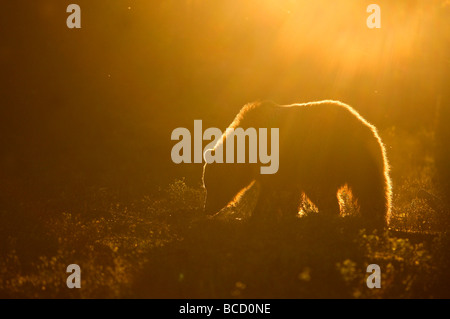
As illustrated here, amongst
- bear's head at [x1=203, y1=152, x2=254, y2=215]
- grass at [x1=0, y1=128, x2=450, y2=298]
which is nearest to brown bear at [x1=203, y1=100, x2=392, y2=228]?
bear's head at [x1=203, y1=152, x2=254, y2=215]

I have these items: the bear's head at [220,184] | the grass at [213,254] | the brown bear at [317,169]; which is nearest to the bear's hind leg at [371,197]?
the brown bear at [317,169]

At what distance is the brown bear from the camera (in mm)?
8156

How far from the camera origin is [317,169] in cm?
855

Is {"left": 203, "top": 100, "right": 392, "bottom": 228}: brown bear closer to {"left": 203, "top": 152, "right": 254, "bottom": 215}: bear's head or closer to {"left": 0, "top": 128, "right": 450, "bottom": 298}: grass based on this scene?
{"left": 203, "top": 152, "right": 254, "bottom": 215}: bear's head

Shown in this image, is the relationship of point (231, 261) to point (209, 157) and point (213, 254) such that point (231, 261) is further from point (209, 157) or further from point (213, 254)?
point (209, 157)

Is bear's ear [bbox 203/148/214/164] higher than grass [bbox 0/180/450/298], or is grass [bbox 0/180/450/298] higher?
bear's ear [bbox 203/148/214/164]

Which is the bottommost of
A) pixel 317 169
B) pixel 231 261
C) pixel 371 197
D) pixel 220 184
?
pixel 231 261

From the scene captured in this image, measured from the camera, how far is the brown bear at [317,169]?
8.16 m

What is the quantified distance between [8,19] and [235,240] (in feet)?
33.5

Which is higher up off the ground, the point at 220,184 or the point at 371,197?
the point at 220,184

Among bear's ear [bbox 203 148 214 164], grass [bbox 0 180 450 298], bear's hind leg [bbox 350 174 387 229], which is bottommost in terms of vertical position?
grass [bbox 0 180 450 298]

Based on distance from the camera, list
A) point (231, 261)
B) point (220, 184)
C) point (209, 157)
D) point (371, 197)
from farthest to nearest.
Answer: point (209, 157)
point (220, 184)
point (371, 197)
point (231, 261)

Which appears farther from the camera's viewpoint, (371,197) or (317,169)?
(317,169)

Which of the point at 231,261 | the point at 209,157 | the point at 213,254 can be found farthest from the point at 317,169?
the point at 231,261
